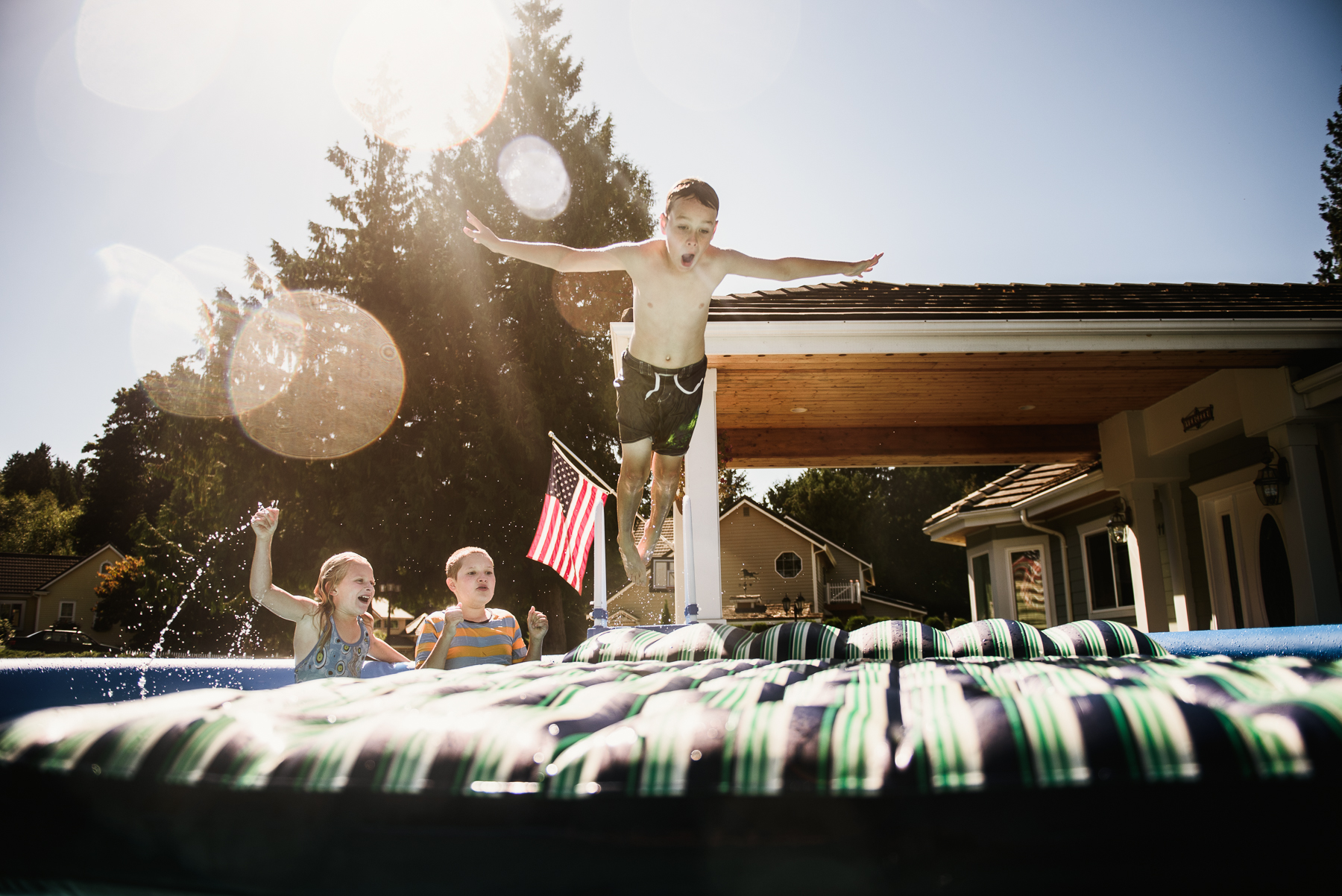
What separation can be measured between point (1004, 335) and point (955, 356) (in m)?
0.37

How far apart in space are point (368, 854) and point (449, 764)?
13 centimetres

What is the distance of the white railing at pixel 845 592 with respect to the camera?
29938mm

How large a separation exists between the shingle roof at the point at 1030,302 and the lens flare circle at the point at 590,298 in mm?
9862

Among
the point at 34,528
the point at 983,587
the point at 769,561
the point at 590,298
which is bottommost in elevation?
the point at 983,587

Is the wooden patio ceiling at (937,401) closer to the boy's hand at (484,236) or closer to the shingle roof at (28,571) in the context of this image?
the boy's hand at (484,236)

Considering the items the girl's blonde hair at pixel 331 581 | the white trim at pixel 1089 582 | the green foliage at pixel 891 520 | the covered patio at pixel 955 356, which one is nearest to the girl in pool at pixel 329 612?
the girl's blonde hair at pixel 331 581

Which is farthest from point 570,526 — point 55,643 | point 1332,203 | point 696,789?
point 55,643

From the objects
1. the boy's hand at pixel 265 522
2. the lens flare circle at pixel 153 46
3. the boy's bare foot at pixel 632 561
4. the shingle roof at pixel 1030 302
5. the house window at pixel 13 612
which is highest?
the lens flare circle at pixel 153 46

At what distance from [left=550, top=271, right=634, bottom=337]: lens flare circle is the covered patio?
913 centimetres

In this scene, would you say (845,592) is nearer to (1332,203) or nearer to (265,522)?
(1332,203)

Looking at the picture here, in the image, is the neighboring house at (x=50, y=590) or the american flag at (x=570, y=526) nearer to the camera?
the american flag at (x=570, y=526)

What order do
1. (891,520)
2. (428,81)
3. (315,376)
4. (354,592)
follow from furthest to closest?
(891,520), (428,81), (315,376), (354,592)

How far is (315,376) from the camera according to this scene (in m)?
15.1

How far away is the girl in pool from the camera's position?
317cm
